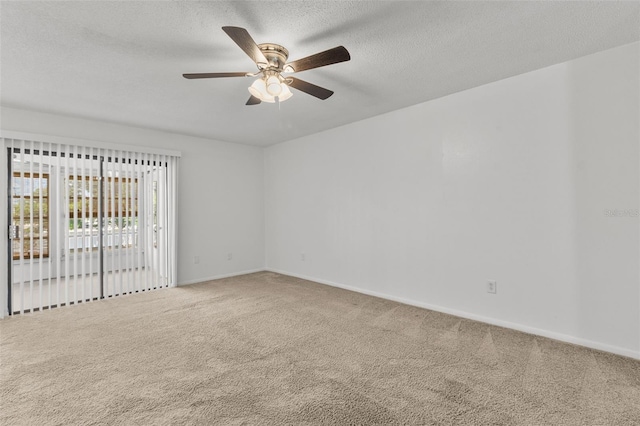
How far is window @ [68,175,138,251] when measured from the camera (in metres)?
3.84

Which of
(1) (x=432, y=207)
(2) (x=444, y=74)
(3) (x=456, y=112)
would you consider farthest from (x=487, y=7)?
(1) (x=432, y=207)

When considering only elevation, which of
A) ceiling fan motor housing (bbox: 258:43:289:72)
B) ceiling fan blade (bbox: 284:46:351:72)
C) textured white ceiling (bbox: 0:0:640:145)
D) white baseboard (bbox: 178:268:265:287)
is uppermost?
textured white ceiling (bbox: 0:0:640:145)

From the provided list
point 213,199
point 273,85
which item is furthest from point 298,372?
point 213,199

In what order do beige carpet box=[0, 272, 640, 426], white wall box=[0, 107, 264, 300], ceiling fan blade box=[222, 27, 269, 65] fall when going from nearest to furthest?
ceiling fan blade box=[222, 27, 269, 65] < beige carpet box=[0, 272, 640, 426] < white wall box=[0, 107, 264, 300]

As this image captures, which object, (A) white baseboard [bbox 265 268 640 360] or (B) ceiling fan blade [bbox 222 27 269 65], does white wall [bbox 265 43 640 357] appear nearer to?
(A) white baseboard [bbox 265 268 640 360]

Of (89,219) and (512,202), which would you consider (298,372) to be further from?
(89,219)

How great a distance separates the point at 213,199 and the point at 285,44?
350 cm

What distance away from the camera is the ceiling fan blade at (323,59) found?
6.04 ft

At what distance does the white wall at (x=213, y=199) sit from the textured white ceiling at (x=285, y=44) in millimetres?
1056

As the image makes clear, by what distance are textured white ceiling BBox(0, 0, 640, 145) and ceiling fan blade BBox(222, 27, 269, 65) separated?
23cm

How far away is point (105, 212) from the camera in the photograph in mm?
4062

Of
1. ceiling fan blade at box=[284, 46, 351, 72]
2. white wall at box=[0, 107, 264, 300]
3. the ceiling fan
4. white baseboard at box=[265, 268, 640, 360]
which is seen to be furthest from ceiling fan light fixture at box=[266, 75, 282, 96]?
white wall at box=[0, 107, 264, 300]

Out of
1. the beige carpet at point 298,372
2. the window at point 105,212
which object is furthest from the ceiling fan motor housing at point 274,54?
the window at point 105,212

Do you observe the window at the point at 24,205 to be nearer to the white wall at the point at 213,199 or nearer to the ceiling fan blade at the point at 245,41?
the white wall at the point at 213,199
